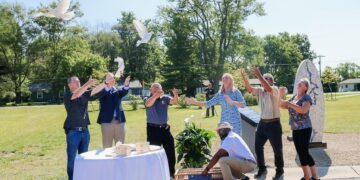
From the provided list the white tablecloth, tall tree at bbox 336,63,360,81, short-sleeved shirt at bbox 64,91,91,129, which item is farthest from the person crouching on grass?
tall tree at bbox 336,63,360,81

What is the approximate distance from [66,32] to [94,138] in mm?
54166

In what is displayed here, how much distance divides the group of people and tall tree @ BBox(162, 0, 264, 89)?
4969 centimetres

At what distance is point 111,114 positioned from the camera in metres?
7.46

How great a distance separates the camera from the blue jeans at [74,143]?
6929 mm

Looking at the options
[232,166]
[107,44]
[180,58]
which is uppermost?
[107,44]

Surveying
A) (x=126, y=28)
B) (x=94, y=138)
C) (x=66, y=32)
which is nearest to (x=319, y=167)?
(x=94, y=138)

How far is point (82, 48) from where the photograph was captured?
6625 cm

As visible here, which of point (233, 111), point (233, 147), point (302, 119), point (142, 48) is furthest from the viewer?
point (142, 48)

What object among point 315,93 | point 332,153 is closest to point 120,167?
point 332,153

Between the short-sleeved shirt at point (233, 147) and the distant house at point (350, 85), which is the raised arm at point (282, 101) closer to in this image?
the short-sleeved shirt at point (233, 147)

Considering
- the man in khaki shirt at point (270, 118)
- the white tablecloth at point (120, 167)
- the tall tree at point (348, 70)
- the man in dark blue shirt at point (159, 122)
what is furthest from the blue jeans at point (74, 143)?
the tall tree at point (348, 70)

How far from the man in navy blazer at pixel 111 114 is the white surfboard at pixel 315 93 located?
4822mm

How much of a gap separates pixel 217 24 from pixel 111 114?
169ft

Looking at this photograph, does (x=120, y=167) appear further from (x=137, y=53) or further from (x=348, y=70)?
(x=348, y=70)
